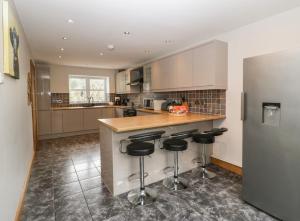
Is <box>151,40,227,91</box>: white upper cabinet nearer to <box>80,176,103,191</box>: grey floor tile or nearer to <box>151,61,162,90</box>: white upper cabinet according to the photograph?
<box>151,61,162,90</box>: white upper cabinet

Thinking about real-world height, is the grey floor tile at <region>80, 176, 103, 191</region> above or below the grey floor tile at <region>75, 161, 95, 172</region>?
below

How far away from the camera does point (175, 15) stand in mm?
2326

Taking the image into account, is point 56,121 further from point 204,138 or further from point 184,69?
point 204,138

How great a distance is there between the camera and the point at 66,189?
2.45m

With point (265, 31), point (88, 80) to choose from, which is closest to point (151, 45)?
point (265, 31)

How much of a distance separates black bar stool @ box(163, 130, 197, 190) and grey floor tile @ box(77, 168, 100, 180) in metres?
1.18

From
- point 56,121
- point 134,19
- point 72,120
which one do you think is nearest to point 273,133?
point 134,19

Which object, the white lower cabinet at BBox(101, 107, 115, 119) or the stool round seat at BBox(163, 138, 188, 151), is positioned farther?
the white lower cabinet at BBox(101, 107, 115, 119)

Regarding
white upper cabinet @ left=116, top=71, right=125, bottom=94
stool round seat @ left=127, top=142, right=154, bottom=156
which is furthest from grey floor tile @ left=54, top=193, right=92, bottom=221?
white upper cabinet @ left=116, top=71, right=125, bottom=94

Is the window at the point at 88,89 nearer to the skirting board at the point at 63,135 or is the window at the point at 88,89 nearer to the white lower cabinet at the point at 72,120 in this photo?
the white lower cabinet at the point at 72,120

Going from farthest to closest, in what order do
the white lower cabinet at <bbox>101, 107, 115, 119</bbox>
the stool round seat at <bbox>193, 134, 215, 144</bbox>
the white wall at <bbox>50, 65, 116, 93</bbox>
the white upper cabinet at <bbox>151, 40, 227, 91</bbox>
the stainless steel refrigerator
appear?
the white lower cabinet at <bbox>101, 107, 115, 119</bbox>
the white wall at <bbox>50, 65, 116, 93</bbox>
the white upper cabinet at <bbox>151, 40, 227, 91</bbox>
the stool round seat at <bbox>193, 134, 215, 144</bbox>
the stainless steel refrigerator

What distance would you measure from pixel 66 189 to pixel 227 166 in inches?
103

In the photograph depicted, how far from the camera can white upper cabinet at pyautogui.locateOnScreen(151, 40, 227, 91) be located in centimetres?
287

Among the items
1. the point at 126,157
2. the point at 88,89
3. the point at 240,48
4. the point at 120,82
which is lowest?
the point at 126,157
